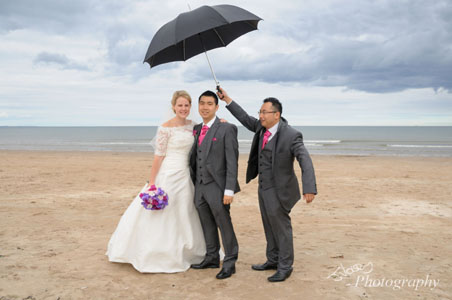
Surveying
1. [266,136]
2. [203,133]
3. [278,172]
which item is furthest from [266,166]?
[203,133]

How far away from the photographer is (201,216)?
4.45 meters

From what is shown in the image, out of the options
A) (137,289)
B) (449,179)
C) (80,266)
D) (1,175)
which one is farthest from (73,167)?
(449,179)

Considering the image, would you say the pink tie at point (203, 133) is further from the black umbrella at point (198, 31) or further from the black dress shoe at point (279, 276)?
the black dress shoe at point (279, 276)

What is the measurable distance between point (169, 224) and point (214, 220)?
55 cm

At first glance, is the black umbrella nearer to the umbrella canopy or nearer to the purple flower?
the umbrella canopy

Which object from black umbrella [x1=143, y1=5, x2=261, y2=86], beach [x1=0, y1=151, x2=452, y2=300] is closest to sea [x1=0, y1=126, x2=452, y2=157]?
beach [x1=0, y1=151, x2=452, y2=300]

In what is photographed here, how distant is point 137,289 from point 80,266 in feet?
3.57

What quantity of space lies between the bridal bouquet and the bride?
0.39 feet

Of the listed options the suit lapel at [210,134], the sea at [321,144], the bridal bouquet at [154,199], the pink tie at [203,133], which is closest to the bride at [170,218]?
the bridal bouquet at [154,199]

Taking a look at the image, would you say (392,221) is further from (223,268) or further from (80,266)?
(80,266)

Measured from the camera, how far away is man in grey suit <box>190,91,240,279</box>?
13.7 feet

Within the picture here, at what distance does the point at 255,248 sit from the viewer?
5414 mm

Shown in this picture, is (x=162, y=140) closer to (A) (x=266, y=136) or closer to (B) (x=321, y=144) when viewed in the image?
(A) (x=266, y=136)

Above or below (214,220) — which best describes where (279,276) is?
below
